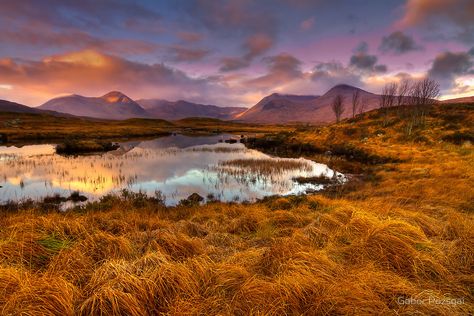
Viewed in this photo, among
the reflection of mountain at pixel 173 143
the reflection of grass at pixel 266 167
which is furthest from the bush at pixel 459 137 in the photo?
the reflection of mountain at pixel 173 143

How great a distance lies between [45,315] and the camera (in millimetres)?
3713

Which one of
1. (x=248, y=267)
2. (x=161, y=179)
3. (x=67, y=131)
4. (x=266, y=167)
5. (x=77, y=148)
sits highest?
(x=67, y=131)

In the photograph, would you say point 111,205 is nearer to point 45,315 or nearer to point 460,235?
point 45,315

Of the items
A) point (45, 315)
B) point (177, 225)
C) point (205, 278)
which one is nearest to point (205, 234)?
point (177, 225)

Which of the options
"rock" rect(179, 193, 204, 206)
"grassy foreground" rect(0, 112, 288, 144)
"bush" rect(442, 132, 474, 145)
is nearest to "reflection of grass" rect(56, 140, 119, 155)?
"grassy foreground" rect(0, 112, 288, 144)

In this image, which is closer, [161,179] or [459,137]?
[161,179]

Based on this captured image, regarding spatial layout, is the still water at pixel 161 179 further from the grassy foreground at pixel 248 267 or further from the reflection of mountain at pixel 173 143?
the reflection of mountain at pixel 173 143

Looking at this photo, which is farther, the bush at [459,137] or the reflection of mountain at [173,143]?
the reflection of mountain at [173,143]

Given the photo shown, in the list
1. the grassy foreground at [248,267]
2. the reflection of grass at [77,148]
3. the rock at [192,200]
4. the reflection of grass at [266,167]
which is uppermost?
the grassy foreground at [248,267]

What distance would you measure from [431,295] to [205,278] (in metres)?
3.77

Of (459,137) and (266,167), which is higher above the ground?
(459,137)

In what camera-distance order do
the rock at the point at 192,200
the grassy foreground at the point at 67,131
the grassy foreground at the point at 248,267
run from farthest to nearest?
the grassy foreground at the point at 67,131 → the rock at the point at 192,200 → the grassy foreground at the point at 248,267

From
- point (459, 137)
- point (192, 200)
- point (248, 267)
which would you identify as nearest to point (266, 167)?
point (192, 200)

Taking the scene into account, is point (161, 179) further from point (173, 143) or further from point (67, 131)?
point (67, 131)
